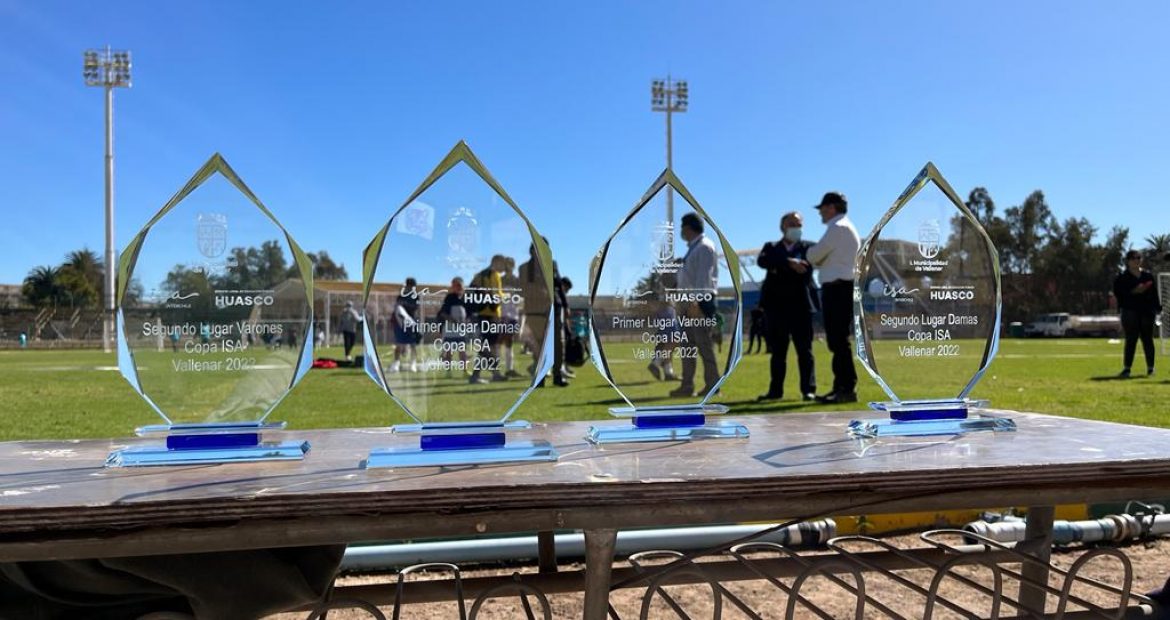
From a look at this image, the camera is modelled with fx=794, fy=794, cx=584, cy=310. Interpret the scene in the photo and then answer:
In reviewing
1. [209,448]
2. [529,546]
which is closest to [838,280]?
[529,546]

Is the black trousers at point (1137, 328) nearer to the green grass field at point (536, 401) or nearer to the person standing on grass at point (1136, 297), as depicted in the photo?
the person standing on grass at point (1136, 297)

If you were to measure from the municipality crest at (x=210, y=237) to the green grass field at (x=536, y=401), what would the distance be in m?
3.62

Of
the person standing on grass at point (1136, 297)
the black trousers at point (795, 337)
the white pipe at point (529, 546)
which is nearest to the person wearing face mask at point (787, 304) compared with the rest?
the black trousers at point (795, 337)

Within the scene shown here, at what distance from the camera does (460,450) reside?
1199mm

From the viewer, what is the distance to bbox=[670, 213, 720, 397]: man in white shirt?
1.51 meters

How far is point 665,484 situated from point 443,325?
20.3 inches

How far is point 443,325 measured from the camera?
1326mm

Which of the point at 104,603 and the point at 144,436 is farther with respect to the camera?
the point at 144,436

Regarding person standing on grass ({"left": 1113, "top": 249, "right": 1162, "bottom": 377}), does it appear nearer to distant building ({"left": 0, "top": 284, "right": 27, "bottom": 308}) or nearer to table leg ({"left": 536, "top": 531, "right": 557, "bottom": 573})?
table leg ({"left": 536, "top": 531, "right": 557, "bottom": 573})

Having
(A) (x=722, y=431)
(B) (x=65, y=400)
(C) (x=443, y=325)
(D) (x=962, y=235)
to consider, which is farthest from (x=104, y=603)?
(B) (x=65, y=400)

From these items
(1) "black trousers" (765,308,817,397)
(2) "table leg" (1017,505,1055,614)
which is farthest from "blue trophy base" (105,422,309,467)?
(1) "black trousers" (765,308,817,397)

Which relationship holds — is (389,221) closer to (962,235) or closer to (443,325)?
(443,325)

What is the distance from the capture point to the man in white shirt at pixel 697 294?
4.94ft

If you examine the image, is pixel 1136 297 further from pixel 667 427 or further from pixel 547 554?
pixel 667 427
